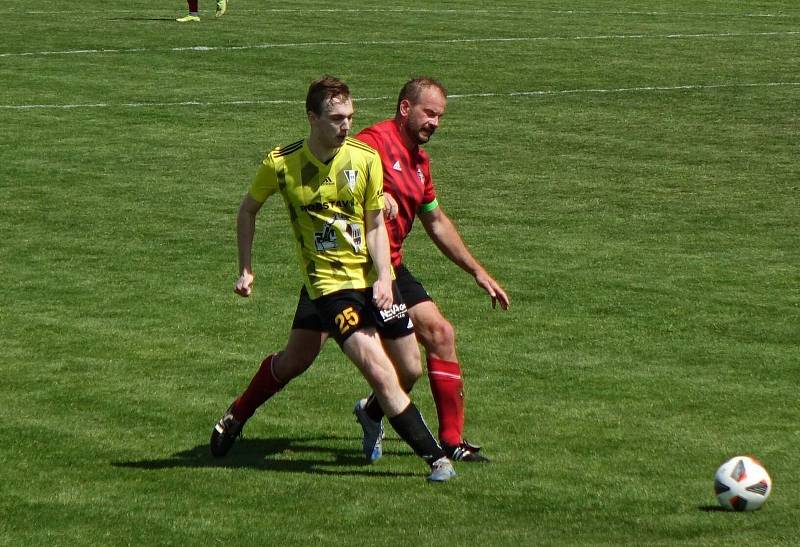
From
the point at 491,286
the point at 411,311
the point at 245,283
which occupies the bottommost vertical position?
the point at 411,311

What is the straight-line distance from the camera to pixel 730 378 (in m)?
11.2

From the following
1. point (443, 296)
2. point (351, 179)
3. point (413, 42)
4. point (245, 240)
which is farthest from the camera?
point (413, 42)

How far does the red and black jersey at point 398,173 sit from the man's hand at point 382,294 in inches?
33.0

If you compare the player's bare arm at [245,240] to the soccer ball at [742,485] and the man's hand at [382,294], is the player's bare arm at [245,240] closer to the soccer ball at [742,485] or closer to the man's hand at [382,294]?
the man's hand at [382,294]

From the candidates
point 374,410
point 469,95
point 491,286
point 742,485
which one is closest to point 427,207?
point 491,286

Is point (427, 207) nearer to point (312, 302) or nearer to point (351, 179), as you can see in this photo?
point (351, 179)

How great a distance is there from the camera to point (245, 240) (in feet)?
28.9

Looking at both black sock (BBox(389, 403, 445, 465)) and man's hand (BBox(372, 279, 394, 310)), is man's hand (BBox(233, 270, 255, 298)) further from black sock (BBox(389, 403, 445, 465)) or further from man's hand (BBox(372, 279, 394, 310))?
black sock (BBox(389, 403, 445, 465))

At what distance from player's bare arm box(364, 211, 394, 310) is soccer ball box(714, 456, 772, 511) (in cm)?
204

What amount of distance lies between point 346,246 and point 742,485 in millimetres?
2541

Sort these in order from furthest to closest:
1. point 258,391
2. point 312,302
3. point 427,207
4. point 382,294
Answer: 1. point 427,207
2. point 258,391
3. point 312,302
4. point 382,294

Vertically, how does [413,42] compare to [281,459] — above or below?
below

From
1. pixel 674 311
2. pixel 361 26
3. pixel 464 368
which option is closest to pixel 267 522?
pixel 464 368

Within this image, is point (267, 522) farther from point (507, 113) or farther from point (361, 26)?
point (361, 26)
